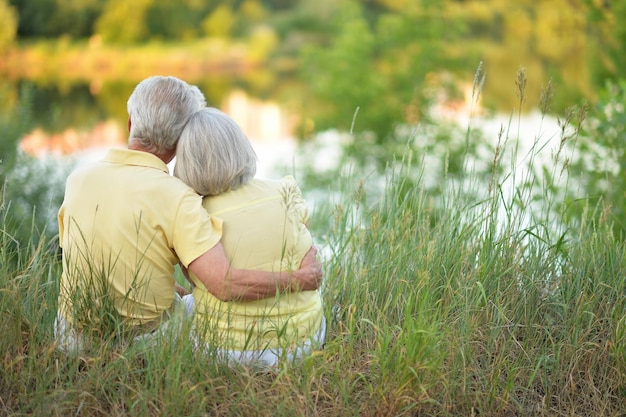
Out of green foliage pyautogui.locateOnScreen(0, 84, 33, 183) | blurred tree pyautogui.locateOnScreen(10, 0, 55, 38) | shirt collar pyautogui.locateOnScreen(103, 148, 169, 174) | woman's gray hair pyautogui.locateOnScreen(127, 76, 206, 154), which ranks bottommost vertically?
green foliage pyautogui.locateOnScreen(0, 84, 33, 183)

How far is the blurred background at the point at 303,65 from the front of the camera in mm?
9055

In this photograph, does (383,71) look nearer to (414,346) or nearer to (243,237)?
(243,237)

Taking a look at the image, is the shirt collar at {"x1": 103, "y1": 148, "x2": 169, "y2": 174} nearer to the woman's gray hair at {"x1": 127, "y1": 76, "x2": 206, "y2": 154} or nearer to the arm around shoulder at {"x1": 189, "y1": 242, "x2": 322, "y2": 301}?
the woman's gray hair at {"x1": 127, "y1": 76, "x2": 206, "y2": 154}

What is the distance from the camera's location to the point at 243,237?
2223 mm

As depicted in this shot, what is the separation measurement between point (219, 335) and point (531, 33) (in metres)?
25.7

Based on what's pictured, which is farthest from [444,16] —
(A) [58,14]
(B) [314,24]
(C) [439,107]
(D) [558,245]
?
(A) [58,14]

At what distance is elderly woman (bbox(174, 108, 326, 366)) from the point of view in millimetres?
2205

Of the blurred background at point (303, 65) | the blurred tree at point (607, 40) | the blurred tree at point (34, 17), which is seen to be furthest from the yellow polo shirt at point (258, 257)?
the blurred tree at point (34, 17)

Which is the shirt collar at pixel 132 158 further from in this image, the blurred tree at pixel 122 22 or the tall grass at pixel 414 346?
the blurred tree at pixel 122 22

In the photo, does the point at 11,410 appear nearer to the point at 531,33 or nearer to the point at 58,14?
the point at 531,33

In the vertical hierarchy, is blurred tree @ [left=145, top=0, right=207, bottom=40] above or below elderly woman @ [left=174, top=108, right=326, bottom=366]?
above

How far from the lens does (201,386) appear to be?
2.07 m

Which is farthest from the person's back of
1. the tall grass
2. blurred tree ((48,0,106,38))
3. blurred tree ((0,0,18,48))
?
blurred tree ((48,0,106,38))

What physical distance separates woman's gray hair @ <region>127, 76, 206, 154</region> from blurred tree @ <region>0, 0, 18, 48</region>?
2669 centimetres
